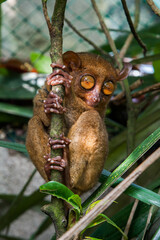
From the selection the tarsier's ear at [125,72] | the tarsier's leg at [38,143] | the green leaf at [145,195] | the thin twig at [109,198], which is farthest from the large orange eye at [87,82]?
the thin twig at [109,198]

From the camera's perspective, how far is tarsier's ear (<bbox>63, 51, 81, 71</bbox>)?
8.76 ft

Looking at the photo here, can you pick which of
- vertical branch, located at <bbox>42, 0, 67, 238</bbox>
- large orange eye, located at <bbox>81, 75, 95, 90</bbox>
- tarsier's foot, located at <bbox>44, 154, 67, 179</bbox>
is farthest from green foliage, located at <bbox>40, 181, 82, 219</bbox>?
large orange eye, located at <bbox>81, 75, 95, 90</bbox>

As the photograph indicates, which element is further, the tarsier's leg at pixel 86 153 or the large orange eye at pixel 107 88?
the large orange eye at pixel 107 88

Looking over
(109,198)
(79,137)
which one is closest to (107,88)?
(79,137)

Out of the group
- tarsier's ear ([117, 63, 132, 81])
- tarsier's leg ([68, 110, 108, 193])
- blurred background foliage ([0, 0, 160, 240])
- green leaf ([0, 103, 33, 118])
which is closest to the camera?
tarsier's leg ([68, 110, 108, 193])

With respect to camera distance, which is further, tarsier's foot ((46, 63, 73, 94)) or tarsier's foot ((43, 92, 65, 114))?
tarsier's foot ((46, 63, 73, 94))

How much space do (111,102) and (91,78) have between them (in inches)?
49.8

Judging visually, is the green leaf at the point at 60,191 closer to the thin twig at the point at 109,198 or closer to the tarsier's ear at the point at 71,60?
the thin twig at the point at 109,198

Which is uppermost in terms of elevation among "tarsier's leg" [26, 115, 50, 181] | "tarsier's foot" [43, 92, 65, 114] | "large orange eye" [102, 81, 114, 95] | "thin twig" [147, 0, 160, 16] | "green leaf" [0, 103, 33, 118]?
"thin twig" [147, 0, 160, 16]

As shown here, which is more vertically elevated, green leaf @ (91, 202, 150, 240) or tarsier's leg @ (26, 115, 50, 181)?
tarsier's leg @ (26, 115, 50, 181)

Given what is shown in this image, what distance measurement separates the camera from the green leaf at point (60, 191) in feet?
5.45

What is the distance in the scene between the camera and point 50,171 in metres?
2.12

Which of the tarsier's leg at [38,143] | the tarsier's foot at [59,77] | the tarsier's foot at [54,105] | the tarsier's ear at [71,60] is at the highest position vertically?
the tarsier's ear at [71,60]

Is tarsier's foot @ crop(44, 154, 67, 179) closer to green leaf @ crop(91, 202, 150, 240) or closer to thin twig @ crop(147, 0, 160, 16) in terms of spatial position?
green leaf @ crop(91, 202, 150, 240)
